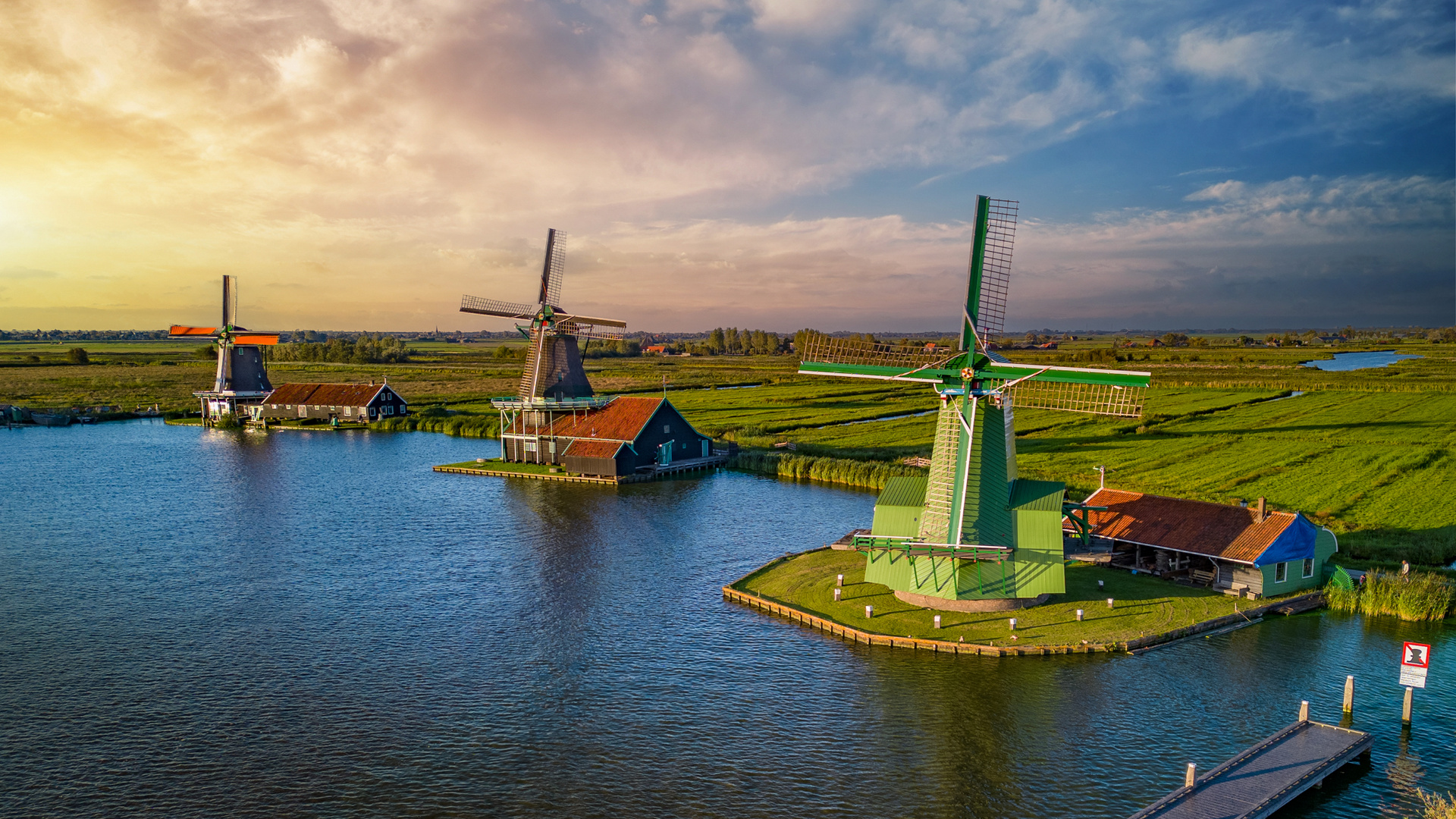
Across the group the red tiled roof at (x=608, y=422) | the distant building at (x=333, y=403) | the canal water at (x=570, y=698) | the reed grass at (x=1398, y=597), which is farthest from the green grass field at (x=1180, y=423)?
the canal water at (x=570, y=698)

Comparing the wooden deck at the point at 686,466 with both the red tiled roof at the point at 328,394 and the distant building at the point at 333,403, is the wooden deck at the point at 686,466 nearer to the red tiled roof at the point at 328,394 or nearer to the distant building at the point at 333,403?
the distant building at the point at 333,403

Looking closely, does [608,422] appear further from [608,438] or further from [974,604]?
[974,604]

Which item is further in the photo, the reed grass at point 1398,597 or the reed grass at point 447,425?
the reed grass at point 447,425

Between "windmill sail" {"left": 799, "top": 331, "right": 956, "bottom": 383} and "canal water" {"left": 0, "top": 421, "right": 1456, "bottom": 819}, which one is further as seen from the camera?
"windmill sail" {"left": 799, "top": 331, "right": 956, "bottom": 383}

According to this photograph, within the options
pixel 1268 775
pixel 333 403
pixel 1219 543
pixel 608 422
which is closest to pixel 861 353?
pixel 1219 543

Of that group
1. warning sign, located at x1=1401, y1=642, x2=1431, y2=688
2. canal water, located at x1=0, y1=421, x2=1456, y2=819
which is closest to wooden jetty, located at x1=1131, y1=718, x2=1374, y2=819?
canal water, located at x1=0, y1=421, x2=1456, y2=819

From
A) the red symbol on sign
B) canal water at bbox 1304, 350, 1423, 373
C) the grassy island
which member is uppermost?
canal water at bbox 1304, 350, 1423, 373

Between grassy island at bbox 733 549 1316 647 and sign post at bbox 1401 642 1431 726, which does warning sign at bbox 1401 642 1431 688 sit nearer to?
sign post at bbox 1401 642 1431 726
